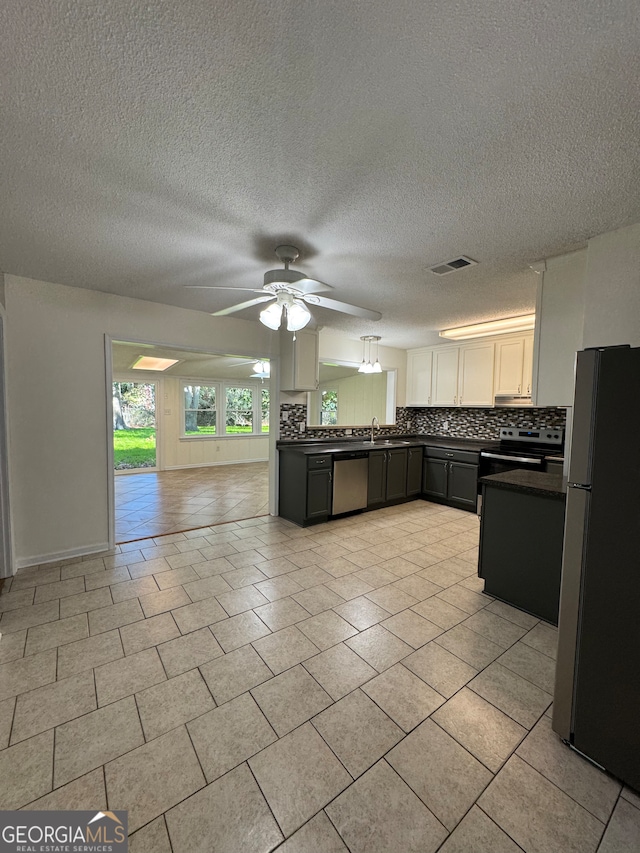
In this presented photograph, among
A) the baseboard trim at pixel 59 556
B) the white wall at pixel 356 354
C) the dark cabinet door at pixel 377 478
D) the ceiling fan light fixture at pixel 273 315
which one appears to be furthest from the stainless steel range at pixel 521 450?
the baseboard trim at pixel 59 556

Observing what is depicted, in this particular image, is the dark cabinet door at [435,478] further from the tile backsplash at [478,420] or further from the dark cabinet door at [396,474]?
the tile backsplash at [478,420]

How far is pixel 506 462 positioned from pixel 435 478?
109 cm

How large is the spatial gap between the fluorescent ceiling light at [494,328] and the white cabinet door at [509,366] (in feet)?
0.70

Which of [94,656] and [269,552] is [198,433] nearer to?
[269,552]

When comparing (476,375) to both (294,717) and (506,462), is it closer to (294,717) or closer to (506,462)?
(506,462)

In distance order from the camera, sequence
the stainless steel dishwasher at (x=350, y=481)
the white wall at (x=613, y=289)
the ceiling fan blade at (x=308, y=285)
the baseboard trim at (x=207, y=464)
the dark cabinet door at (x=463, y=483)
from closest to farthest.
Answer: the white wall at (x=613, y=289) → the ceiling fan blade at (x=308, y=285) → the stainless steel dishwasher at (x=350, y=481) → the dark cabinet door at (x=463, y=483) → the baseboard trim at (x=207, y=464)

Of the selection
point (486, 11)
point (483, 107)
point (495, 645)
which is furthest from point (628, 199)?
point (495, 645)

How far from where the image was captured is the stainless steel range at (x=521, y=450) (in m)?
4.11

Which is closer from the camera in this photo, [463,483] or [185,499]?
[463,483]

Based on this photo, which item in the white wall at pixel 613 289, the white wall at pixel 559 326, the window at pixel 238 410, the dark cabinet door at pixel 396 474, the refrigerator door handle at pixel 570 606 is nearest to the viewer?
the refrigerator door handle at pixel 570 606

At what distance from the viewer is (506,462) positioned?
4.31m

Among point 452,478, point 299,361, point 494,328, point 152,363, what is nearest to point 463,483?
point 452,478

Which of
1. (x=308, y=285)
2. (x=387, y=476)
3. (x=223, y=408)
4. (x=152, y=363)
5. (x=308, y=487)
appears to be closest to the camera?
(x=308, y=285)

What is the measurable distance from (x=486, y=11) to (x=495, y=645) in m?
2.75
